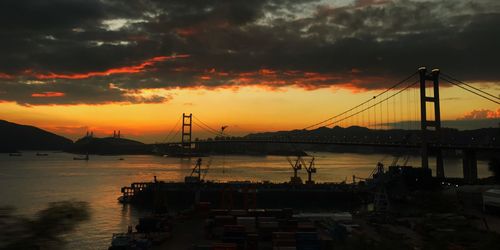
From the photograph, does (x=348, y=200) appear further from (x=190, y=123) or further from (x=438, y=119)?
(x=190, y=123)

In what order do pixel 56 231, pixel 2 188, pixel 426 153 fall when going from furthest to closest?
1. pixel 2 188
2. pixel 426 153
3. pixel 56 231

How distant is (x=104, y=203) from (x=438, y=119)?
1917 inches

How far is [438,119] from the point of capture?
68.6m

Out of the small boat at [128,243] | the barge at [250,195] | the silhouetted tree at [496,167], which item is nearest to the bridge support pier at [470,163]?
the silhouetted tree at [496,167]


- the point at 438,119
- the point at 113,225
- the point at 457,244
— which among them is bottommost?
the point at 113,225

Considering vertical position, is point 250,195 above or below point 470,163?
below

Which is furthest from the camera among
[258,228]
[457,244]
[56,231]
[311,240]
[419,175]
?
[419,175]

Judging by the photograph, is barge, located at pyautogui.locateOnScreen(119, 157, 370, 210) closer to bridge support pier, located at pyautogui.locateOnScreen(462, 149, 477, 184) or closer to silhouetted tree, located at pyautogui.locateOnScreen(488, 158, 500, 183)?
silhouetted tree, located at pyautogui.locateOnScreen(488, 158, 500, 183)

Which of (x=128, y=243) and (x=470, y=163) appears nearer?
(x=128, y=243)

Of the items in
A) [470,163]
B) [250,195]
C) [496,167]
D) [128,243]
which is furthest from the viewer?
[470,163]

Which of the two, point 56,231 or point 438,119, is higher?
point 438,119

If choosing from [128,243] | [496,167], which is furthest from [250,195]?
[496,167]

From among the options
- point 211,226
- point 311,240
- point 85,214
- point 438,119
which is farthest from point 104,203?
point 85,214

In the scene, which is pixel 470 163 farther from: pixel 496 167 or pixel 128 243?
pixel 128 243
